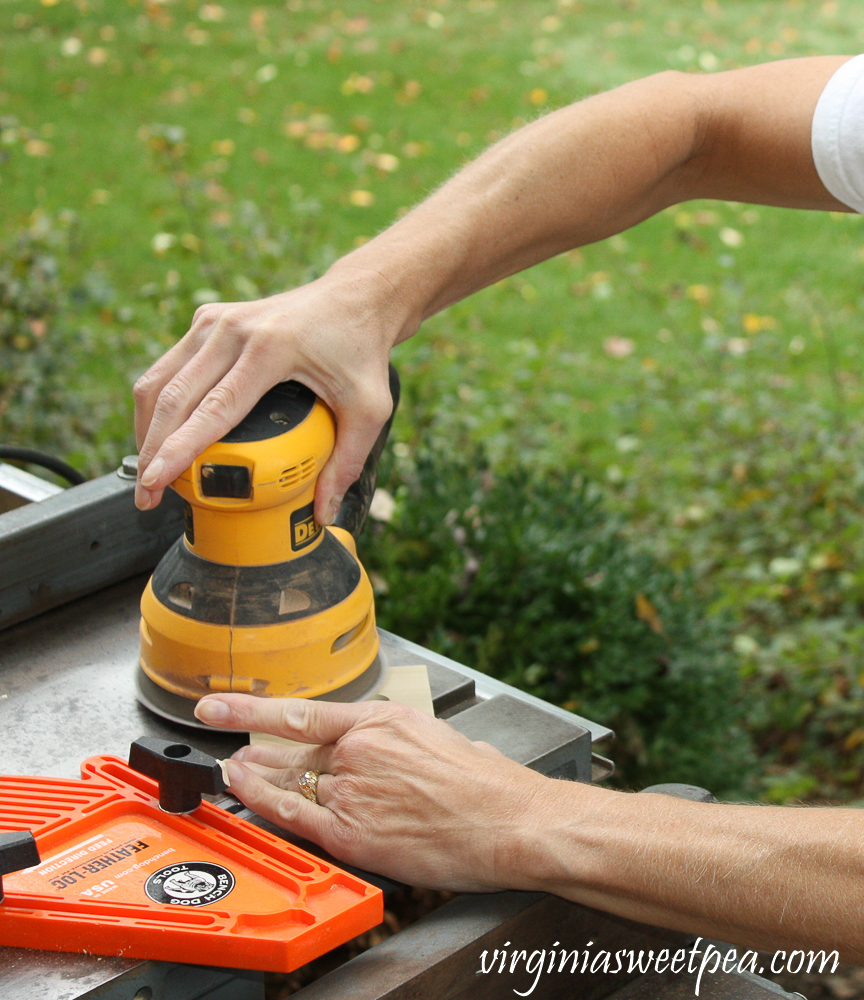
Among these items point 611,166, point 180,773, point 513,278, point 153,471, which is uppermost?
point 611,166

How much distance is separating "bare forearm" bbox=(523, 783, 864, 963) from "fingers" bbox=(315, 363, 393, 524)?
1.71 ft

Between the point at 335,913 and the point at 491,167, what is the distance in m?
1.32

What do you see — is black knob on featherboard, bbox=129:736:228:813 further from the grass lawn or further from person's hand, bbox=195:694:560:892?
the grass lawn

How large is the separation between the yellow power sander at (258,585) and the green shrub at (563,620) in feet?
3.03

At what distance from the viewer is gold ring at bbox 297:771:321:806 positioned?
4.87 feet

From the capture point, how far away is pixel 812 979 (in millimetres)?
2893

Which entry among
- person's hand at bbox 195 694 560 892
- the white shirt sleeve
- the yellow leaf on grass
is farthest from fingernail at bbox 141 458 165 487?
the yellow leaf on grass

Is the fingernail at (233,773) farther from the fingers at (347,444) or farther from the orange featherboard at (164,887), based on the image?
the fingers at (347,444)

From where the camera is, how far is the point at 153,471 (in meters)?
1.47

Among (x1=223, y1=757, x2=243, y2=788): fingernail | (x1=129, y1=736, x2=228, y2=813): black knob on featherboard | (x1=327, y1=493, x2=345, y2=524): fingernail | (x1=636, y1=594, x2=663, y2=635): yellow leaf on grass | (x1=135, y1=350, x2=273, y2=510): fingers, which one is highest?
(x1=135, y1=350, x2=273, y2=510): fingers

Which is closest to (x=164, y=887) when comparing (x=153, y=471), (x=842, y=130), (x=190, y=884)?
(x=190, y=884)

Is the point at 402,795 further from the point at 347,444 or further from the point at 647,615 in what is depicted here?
the point at 647,615

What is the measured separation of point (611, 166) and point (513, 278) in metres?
3.88

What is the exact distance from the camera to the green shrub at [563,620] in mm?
2598
